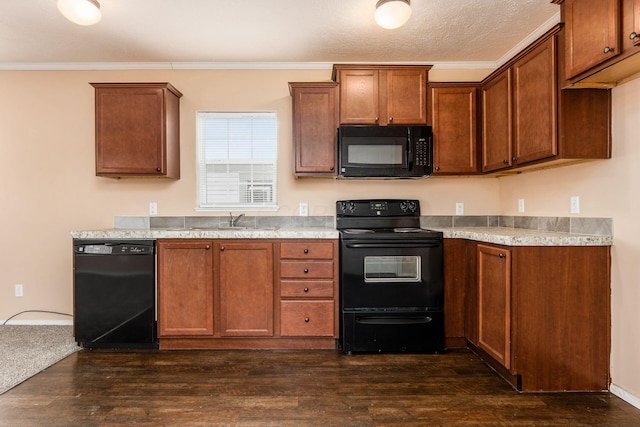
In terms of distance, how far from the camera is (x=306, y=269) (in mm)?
2783

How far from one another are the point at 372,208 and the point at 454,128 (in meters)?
1.01

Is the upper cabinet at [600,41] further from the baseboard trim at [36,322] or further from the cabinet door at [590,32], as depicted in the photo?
the baseboard trim at [36,322]

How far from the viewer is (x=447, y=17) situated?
263 cm

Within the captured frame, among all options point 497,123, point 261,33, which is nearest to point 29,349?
point 261,33

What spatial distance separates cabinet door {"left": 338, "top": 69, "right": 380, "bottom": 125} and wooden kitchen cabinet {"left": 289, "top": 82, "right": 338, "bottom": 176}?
0.08m

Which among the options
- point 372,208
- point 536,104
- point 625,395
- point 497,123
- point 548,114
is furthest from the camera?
point 372,208

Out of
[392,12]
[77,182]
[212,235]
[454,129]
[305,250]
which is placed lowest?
[305,250]

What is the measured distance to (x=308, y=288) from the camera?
9.14ft

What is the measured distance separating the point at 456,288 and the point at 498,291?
1.83 ft

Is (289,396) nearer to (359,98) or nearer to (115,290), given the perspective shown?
(115,290)

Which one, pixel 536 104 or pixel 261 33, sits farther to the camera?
pixel 261 33

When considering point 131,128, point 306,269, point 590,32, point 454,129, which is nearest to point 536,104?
point 590,32

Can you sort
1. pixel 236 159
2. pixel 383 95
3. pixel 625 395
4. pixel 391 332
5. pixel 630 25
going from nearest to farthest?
pixel 630 25
pixel 625 395
pixel 391 332
pixel 383 95
pixel 236 159

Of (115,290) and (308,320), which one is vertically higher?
(115,290)
